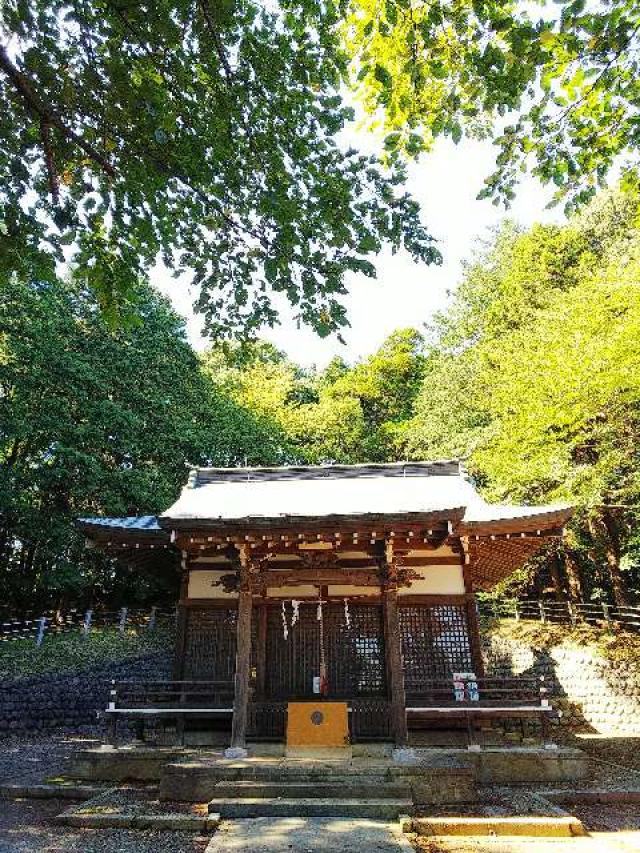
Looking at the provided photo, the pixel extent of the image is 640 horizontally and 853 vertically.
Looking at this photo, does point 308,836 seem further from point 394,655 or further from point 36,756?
point 36,756

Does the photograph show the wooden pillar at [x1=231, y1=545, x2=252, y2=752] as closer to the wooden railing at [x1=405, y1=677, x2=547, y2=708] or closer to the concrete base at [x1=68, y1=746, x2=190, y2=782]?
the concrete base at [x1=68, y1=746, x2=190, y2=782]

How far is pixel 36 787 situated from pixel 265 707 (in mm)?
3316

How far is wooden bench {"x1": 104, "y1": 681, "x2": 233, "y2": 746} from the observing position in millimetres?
8133

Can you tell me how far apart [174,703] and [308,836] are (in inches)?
166

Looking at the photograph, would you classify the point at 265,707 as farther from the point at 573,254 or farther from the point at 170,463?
the point at 573,254

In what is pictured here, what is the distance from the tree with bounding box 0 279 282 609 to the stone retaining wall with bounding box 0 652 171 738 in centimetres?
463

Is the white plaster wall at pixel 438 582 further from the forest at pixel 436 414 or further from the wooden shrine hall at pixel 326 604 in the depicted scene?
the forest at pixel 436 414

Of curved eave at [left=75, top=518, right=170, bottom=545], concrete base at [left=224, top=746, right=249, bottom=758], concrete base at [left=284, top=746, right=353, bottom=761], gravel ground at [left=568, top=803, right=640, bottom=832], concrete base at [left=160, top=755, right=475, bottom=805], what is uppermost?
curved eave at [left=75, top=518, right=170, bottom=545]

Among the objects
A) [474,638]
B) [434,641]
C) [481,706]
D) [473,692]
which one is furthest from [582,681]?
[481,706]

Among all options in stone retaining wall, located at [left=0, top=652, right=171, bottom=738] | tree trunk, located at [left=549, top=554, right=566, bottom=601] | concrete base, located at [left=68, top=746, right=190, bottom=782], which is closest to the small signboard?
concrete base, located at [left=68, top=746, right=190, bottom=782]

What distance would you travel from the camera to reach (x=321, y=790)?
21.1 ft

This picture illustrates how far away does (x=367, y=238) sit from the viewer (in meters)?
4.66

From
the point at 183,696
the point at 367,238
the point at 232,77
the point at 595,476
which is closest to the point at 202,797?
the point at 183,696

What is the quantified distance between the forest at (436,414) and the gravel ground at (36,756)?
11.4 ft
